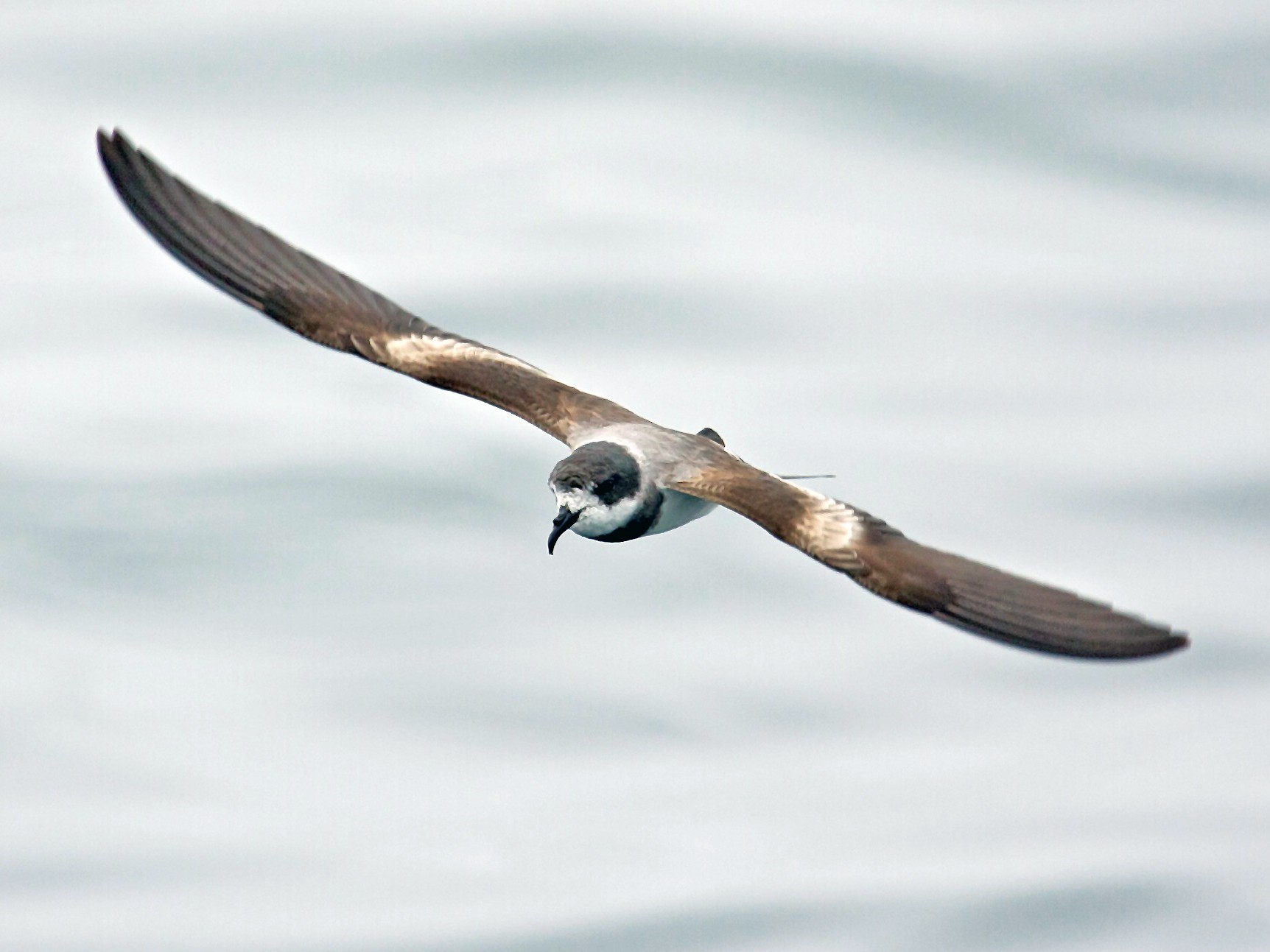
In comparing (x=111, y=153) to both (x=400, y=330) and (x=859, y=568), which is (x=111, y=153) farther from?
(x=859, y=568)

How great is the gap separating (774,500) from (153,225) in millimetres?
3658

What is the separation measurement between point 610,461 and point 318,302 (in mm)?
2424

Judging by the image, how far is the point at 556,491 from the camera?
10.1 meters

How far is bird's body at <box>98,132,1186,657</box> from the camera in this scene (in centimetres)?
928

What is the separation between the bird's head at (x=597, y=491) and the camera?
1002 centimetres

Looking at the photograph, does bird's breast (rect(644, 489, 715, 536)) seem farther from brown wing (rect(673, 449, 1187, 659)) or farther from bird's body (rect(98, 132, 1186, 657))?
brown wing (rect(673, 449, 1187, 659))

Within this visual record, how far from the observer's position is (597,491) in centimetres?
1003

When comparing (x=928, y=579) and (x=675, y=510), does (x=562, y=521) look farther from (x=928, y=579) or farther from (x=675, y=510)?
(x=928, y=579)

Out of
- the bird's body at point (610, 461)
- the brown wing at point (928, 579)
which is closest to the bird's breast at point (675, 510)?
the bird's body at point (610, 461)

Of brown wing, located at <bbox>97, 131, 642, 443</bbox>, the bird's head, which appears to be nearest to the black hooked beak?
the bird's head

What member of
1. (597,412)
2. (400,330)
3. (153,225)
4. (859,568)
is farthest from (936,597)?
(153,225)

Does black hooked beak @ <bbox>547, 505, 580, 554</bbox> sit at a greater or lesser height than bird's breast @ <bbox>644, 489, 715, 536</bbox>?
lesser

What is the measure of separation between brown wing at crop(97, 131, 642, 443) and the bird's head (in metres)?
0.92

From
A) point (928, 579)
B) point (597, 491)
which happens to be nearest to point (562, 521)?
point (597, 491)
